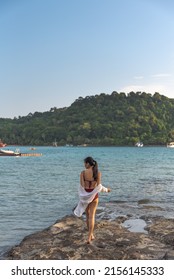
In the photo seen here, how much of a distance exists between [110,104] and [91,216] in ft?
564

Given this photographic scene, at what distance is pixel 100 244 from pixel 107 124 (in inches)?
5812

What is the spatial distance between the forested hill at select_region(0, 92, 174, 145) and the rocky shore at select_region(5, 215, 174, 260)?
144780 mm

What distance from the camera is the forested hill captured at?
160 meters

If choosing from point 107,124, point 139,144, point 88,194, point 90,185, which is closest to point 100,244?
point 88,194

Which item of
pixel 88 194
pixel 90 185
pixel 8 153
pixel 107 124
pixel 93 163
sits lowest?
pixel 8 153

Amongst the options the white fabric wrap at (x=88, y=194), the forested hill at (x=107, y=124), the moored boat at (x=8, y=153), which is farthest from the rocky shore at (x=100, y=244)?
the forested hill at (x=107, y=124)

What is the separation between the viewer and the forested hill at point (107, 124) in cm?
16016

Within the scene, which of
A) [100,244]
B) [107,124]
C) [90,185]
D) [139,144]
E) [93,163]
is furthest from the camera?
[139,144]

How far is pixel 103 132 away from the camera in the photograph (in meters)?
164

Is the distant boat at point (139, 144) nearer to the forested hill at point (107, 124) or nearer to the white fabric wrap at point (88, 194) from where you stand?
the forested hill at point (107, 124)

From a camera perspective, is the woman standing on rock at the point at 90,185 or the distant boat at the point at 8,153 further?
the distant boat at the point at 8,153

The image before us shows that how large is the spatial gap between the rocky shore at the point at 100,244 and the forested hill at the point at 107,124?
475 ft

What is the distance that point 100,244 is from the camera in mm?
9766

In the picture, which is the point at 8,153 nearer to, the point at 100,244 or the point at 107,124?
the point at 107,124
